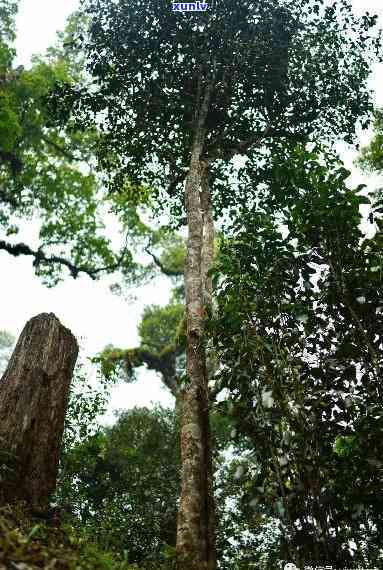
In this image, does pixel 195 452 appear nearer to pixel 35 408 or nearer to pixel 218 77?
pixel 35 408

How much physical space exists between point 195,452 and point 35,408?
1.83 m

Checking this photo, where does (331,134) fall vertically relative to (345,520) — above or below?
above

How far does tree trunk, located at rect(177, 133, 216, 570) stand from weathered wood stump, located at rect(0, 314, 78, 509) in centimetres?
141

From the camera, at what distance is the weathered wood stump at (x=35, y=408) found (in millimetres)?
4383

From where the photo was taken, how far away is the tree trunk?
14.0ft

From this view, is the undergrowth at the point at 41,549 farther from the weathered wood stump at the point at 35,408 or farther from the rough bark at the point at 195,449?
the rough bark at the point at 195,449

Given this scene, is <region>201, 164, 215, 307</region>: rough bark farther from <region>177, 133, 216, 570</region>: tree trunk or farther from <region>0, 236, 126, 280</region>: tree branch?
<region>0, 236, 126, 280</region>: tree branch

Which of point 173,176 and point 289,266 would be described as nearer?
point 289,266

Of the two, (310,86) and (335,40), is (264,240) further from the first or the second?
(335,40)

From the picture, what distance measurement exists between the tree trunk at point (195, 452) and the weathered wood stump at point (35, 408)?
1.41 meters

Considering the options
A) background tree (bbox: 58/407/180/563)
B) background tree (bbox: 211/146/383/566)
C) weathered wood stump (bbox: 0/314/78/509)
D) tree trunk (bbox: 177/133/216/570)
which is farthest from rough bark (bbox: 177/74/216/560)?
background tree (bbox: 58/407/180/563)

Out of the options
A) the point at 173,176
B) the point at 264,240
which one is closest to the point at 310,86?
the point at 173,176

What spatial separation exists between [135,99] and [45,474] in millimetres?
9034

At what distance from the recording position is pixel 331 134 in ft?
37.5
